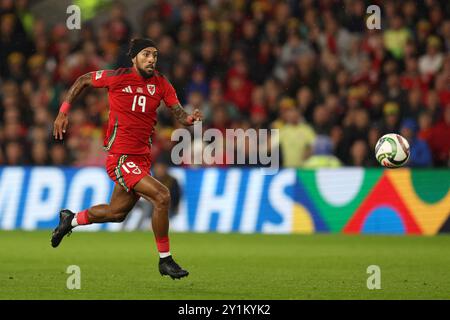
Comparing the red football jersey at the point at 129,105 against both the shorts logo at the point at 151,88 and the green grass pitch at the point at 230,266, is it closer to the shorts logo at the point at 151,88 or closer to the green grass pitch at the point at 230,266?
the shorts logo at the point at 151,88

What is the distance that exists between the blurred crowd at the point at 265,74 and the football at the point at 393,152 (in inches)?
206

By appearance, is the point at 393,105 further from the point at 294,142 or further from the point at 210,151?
the point at 210,151

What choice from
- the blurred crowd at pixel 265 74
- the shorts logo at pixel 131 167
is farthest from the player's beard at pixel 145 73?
the blurred crowd at pixel 265 74

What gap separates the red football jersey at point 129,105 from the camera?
10.8m

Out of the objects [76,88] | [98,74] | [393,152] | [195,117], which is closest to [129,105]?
[98,74]

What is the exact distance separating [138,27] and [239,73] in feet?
10.5

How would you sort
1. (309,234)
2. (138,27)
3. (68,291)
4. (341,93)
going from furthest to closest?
1. (138,27)
2. (341,93)
3. (309,234)
4. (68,291)

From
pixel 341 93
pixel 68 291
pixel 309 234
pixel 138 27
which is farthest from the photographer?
pixel 138 27

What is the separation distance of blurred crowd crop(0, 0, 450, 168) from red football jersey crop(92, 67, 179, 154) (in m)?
7.39

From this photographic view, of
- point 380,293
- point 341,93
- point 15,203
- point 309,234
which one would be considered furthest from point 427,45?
point 380,293

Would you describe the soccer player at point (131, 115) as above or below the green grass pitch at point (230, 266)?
above

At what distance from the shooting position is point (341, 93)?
1941 centimetres

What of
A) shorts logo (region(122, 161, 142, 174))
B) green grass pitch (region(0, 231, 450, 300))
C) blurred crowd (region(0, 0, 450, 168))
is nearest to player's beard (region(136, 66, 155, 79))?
shorts logo (region(122, 161, 142, 174))

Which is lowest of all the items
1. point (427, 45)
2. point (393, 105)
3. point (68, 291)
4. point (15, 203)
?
point (68, 291)
